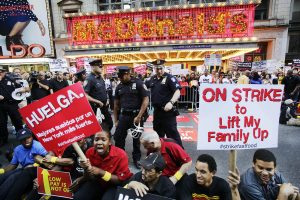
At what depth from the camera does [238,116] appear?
2131mm

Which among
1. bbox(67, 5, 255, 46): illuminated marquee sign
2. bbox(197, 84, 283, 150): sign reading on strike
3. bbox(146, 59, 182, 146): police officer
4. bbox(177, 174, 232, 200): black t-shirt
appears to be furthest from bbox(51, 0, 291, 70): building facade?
bbox(177, 174, 232, 200): black t-shirt

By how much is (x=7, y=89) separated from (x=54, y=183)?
377 cm

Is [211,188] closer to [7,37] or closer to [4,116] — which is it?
[4,116]

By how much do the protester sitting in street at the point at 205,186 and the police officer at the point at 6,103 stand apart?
5044 mm

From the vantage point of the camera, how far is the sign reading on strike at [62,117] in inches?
91.5

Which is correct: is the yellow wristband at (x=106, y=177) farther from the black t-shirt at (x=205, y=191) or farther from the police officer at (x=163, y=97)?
the police officer at (x=163, y=97)

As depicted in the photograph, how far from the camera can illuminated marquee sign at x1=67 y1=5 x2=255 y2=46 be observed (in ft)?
45.9

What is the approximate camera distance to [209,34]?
14227mm

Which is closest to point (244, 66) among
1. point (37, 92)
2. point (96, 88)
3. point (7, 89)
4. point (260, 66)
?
point (260, 66)

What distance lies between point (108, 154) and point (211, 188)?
1212mm

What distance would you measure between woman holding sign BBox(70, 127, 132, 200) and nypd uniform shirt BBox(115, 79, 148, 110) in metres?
1.48

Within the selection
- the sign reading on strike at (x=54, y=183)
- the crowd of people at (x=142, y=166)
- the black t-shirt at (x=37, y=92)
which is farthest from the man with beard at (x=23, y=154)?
the black t-shirt at (x=37, y=92)

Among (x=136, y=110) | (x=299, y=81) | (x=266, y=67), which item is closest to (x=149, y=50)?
(x=266, y=67)

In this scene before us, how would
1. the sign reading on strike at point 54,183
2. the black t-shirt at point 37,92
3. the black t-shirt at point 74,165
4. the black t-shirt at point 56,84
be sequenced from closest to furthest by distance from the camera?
the sign reading on strike at point 54,183 < the black t-shirt at point 74,165 < the black t-shirt at point 37,92 < the black t-shirt at point 56,84
